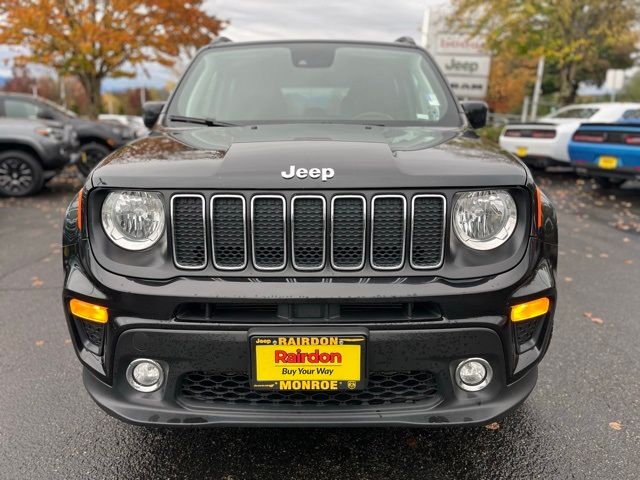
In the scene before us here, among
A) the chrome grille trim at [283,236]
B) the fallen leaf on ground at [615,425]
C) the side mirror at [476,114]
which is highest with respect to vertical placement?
the side mirror at [476,114]

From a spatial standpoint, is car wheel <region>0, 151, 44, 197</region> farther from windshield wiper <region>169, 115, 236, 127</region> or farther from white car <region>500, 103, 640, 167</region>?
white car <region>500, 103, 640, 167</region>

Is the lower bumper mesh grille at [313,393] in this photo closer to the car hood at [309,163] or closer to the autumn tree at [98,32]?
the car hood at [309,163]

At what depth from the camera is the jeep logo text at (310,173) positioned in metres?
1.93

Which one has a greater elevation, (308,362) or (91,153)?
(308,362)

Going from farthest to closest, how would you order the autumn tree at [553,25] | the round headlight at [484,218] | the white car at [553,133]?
the autumn tree at [553,25] < the white car at [553,133] < the round headlight at [484,218]

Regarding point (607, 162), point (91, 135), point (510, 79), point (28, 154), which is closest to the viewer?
point (607, 162)

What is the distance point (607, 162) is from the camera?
8531 mm

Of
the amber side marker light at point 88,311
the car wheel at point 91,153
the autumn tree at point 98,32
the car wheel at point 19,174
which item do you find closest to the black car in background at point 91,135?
the car wheel at point 91,153

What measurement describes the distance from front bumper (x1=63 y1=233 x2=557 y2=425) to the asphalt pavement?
0.45m

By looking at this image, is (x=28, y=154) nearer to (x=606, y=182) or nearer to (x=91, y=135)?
(x=91, y=135)

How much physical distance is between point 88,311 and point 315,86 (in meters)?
1.91

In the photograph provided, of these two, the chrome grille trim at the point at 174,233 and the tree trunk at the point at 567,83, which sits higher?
the chrome grille trim at the point at 174,233

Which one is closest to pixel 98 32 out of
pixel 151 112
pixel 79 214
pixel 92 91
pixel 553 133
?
pixel 92 91

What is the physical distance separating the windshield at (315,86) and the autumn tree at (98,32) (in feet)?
42.5
